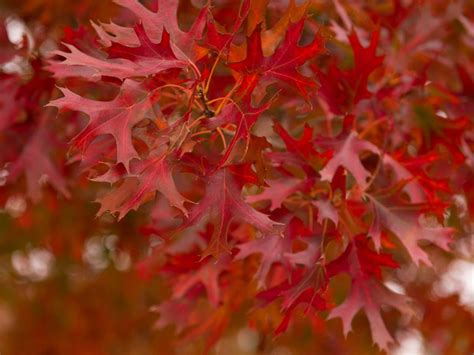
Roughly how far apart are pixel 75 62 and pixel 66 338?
2575 millimetres

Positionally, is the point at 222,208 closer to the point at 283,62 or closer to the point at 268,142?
Answer: the point at 268,142

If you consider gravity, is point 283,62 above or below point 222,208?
above

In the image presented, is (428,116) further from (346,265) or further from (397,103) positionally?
(346,265)

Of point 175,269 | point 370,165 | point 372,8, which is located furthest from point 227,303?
point 372,8

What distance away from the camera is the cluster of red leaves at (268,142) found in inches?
55.2

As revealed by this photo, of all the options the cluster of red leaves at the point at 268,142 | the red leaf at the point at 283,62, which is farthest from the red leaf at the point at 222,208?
the red leaf at the point at 283,62

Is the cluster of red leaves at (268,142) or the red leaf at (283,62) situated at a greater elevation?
the red leaf at (283,62)

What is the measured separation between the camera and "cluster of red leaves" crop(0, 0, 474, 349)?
1.40m

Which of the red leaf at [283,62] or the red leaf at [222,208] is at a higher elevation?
the red leaf at [283,62]

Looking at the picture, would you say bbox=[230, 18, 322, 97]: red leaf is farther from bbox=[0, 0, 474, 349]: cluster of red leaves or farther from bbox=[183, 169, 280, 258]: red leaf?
bbox=[183, 169, 280, 258]: red leaf

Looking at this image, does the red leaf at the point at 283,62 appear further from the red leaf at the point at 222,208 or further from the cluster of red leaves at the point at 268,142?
the red leaf at the point at 222,208

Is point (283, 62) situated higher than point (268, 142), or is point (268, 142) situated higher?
point (283, 62)

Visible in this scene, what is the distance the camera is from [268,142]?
147 centimetres

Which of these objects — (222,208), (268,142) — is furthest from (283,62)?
(222,208)
